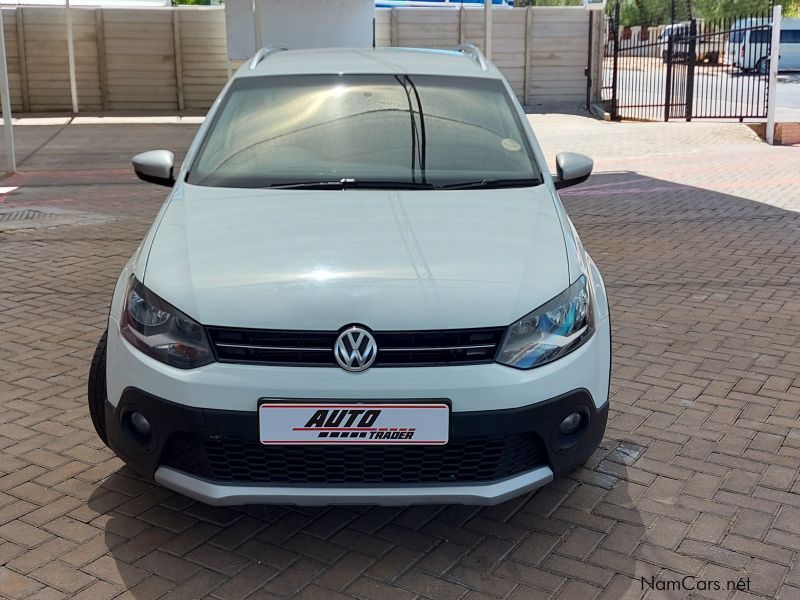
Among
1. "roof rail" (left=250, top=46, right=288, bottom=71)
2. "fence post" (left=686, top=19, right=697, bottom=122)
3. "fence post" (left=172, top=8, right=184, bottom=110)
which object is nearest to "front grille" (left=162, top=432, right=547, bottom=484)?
"roof rail" (left=250, top=46, right=288, bottom=71)

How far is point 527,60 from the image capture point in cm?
2294

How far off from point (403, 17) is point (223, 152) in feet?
63.7

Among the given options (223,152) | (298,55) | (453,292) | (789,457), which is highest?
(298,55)

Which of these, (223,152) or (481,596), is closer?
(481,596)

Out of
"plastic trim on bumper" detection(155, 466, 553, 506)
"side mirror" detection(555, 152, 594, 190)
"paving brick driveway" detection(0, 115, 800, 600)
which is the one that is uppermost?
"side mirror" detection(555, 152, 594, 190)

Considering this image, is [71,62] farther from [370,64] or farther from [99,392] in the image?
[99,392]

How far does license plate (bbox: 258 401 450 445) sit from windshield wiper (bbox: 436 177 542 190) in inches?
51.1

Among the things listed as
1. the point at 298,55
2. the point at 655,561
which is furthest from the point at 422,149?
the point at 655,561

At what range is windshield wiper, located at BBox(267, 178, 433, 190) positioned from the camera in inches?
153

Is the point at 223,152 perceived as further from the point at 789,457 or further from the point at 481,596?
the point at 789,457

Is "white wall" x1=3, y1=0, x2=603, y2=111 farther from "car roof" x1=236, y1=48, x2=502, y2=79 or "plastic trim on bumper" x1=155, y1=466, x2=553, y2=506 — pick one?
"plastic trim on bumper" x1=155, y1=466, x2=553, y2=506

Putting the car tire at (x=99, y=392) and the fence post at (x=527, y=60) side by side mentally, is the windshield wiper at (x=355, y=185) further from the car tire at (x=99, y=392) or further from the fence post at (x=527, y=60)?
the fence post at (x=527, y=60)

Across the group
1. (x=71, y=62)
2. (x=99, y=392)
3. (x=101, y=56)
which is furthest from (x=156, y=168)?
(x=101, y=56)

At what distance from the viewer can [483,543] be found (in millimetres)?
3281
